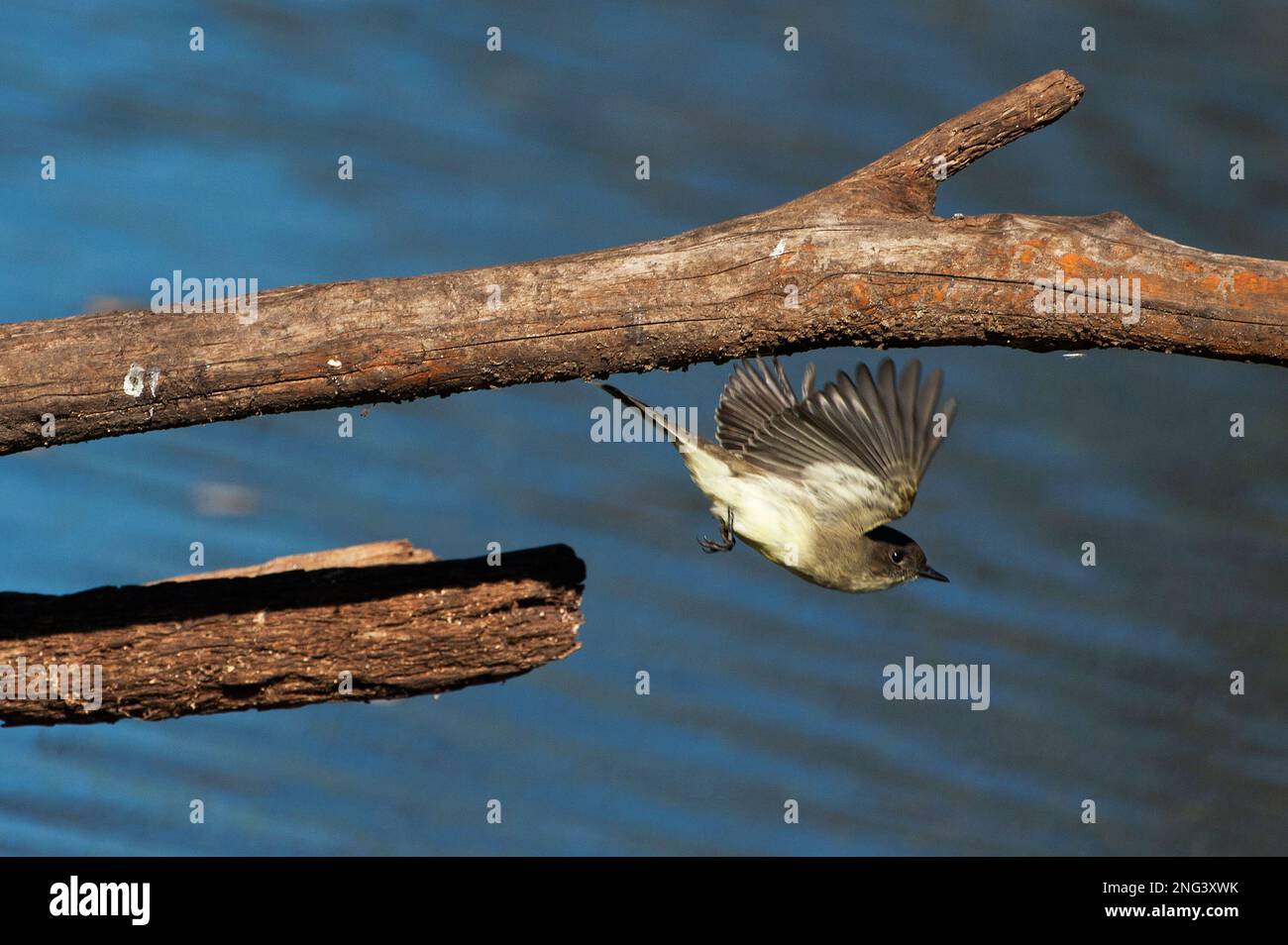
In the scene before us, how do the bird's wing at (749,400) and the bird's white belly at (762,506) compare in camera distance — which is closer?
the bird's white belly at (762,506)

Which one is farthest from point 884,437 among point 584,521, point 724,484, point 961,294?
point 584,521

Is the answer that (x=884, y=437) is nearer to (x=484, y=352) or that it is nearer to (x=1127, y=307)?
(x=1127, y=307)

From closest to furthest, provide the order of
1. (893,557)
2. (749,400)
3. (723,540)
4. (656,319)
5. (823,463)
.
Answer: (656,319)
(823,463)
(893,557)
(749,400)
(723,540)

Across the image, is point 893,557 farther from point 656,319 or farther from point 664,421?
point 656,319

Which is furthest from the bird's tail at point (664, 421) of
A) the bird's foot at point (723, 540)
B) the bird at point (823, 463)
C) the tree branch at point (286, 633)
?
the tree branch at point (286, 633)

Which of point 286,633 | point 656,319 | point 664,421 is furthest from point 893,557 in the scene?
point 286,633

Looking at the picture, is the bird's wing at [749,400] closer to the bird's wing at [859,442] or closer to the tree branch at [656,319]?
the bird's wing at [859,442]
